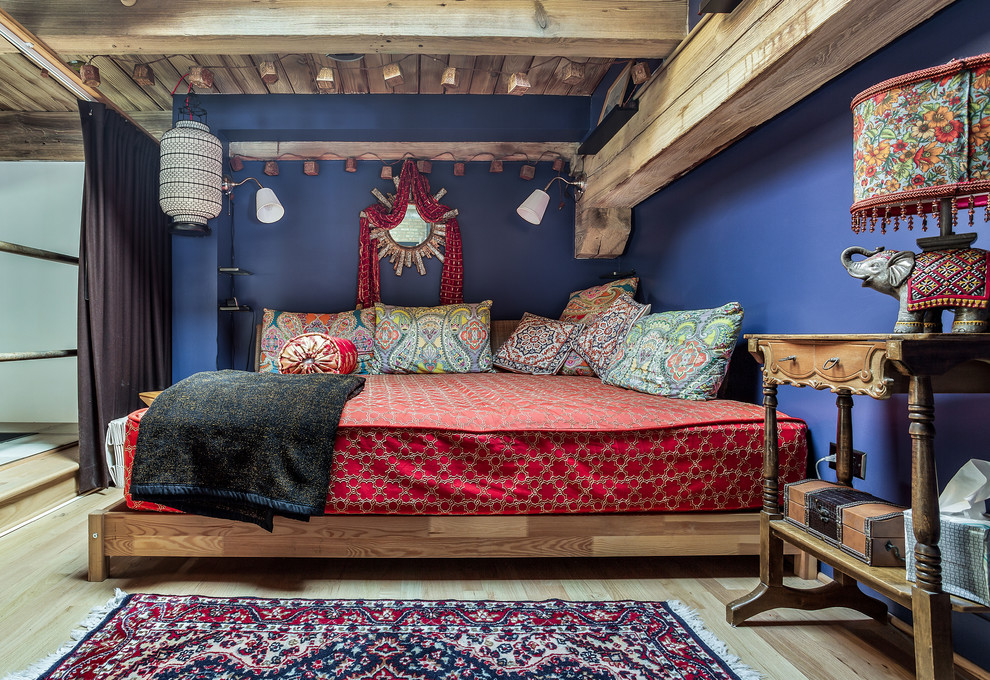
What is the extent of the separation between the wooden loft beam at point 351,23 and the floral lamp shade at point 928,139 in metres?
1.40

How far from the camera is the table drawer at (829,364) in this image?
1.13 m

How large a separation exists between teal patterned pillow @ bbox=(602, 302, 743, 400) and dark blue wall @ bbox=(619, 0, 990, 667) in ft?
0.75

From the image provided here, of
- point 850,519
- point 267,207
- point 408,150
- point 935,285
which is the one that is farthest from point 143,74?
point 850,519

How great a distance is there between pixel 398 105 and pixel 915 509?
3207 mm

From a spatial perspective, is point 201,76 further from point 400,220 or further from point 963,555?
point 963,555

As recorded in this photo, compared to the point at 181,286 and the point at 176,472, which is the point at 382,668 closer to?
the point at 176,472

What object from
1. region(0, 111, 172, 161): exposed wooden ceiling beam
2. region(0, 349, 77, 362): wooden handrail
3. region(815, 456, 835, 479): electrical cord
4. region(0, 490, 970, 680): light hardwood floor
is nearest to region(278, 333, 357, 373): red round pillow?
region(0, 490, 970, 680): light hardwood floor

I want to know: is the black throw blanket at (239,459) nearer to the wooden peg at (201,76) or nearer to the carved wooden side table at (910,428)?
the carved wooden side table at (910,428)

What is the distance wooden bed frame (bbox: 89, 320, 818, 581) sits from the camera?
1.70 m

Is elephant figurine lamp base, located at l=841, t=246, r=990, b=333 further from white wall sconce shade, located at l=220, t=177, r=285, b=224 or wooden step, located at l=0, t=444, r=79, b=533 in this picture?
white wall sconce shade, located at l=220, t=177, r=285, b=224

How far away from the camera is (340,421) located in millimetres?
1681

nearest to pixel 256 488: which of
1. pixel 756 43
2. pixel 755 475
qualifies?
pixel 755 475

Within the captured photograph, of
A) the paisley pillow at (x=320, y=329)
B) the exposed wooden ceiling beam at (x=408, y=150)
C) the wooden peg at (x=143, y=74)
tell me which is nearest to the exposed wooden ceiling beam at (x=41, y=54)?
the wooden peg at (x=143, y=74)

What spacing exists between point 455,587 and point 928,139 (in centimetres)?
166
